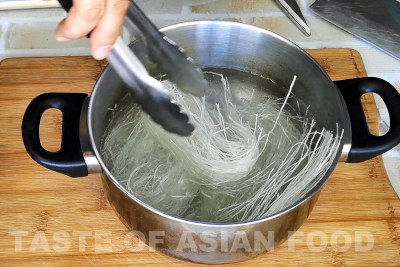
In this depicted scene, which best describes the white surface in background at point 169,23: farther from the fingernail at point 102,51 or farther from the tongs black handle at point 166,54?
the fingernail at point 102,51

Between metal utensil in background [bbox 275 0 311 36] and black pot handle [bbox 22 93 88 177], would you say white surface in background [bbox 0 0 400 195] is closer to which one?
metal utensil in background [bbox 275 0 311 36]

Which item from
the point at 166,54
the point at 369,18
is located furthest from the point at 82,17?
the point at 369,18

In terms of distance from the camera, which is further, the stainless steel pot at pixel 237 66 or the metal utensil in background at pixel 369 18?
the metal utensil in background at pixel 369 18

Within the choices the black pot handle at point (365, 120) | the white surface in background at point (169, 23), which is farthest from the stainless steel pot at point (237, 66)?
the white surface in background at point (169, 23)

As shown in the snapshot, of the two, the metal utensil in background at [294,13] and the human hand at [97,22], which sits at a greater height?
the human hand at [97,22]

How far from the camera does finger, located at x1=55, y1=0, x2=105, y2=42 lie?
38 centimetres

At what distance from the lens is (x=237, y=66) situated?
2.01 ft

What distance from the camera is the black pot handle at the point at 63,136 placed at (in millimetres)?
454

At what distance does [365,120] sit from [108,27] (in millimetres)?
272

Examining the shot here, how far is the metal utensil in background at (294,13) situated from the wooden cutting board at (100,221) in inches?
10.1

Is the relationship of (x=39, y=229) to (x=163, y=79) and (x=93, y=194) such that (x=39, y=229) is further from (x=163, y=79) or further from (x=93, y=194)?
(x=163, y=79)

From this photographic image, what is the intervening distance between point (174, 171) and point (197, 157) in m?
0.03

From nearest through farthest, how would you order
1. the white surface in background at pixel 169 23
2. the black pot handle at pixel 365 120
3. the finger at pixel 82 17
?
1. the finger at pixel 82 17
2. the black pot handle at pixel 365 120
3. the white surface in background at pixel 169 23

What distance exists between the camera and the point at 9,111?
2.05 feet
